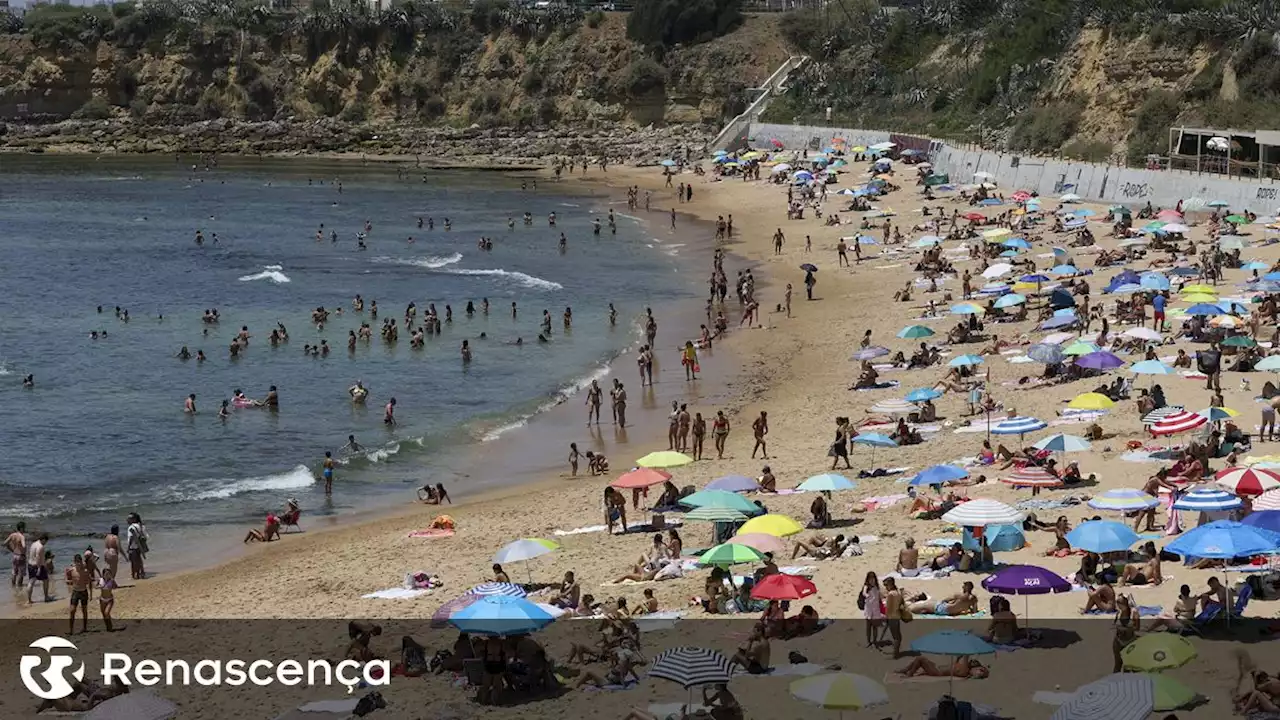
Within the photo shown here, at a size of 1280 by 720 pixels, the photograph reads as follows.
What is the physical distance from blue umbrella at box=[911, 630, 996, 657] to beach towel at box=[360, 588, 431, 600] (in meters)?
8.20

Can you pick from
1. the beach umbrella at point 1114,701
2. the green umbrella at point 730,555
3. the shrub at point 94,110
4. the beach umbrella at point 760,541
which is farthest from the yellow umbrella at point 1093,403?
the shrub at point 94,110

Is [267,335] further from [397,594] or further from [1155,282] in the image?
[397,594]

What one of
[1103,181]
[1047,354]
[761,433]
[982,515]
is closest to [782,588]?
[982,515]

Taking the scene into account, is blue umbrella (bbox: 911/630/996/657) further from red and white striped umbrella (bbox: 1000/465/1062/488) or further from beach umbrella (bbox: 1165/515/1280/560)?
red and white striped umbrella (bbox: 1000/465/1062/488)

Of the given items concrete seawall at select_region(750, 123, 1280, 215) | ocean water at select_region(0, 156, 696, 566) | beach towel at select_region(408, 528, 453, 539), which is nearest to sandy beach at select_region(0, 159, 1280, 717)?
beach towel at select_region(408, 528, 453, 539)

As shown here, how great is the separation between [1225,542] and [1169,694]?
3435 mm

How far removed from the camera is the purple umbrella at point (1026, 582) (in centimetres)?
1608

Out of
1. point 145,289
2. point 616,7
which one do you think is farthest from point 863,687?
point 616,7

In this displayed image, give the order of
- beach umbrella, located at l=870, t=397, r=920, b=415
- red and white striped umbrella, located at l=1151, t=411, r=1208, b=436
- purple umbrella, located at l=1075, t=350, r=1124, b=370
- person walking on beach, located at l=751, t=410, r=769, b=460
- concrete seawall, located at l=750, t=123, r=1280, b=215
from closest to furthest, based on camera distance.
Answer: red and white striped umbrella, located at l=1151, t=411, r=1208, b=436, beach umbrella, located at l=870, t=397, r=920, b=415, purple umbrella, located at l=1075, t=350, r=1124, b=370, person walking on beach, located at l=751, t=410, r=769, b=460, concrete seawall, located at l=750, t=123, r=1280, b=215

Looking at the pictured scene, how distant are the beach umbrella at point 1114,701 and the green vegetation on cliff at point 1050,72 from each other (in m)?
45.8

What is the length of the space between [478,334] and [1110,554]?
2917cm

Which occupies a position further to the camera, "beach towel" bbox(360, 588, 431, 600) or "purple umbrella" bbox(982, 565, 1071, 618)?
"beach towel" bbox(360, 588, 431, 600)

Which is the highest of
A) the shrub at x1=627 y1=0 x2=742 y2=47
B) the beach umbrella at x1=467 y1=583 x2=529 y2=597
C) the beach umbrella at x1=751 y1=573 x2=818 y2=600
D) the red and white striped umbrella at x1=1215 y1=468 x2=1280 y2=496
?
the shrub at x1=627 y1=0 x2=742 y2=47

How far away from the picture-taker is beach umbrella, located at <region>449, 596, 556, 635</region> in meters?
15.7
